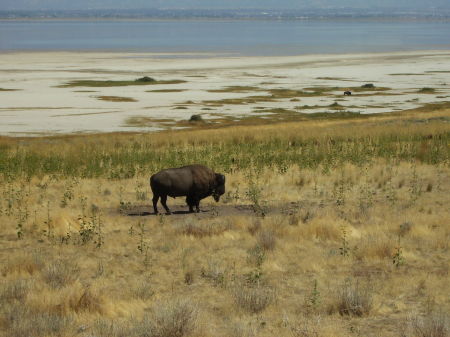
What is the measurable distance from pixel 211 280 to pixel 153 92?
61.4 metres

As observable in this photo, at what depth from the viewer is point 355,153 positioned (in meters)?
23.8

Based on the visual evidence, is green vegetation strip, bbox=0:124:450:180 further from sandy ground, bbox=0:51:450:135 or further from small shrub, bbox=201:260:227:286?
sandy ground, bbox=0:51:450:135

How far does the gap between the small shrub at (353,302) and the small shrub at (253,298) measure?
2.97 ft

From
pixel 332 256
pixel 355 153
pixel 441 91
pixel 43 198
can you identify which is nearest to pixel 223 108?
pixel 441 91

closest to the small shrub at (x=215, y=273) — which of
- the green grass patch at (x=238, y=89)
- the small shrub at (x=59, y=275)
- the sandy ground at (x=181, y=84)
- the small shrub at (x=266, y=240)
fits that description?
the small shrub at (x=266, y=240)

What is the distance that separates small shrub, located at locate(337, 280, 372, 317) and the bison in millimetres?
6655

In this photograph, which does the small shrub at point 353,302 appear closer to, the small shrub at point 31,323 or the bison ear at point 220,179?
the small shrub at point 31,323

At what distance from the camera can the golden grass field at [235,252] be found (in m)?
8.16

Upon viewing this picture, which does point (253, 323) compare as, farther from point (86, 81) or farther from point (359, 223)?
point (86, 81)

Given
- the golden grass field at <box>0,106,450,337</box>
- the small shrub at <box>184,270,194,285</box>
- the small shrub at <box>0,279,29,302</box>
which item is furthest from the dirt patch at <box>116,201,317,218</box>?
the small shrub at <box>0,279,29,302</box>

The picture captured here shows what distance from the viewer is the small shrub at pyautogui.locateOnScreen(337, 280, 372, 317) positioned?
8.49 meters

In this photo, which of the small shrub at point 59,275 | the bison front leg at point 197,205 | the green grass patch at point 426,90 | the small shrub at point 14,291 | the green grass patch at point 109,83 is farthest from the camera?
the green grass patch at point 109,83

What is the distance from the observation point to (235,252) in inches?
454

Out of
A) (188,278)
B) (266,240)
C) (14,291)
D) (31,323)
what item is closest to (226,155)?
(266,240)
